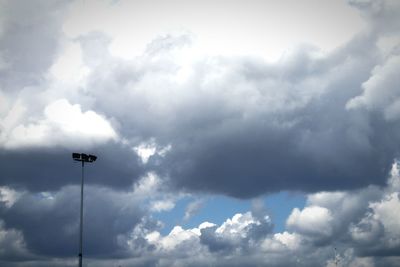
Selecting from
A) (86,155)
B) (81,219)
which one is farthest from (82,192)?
(86,155)

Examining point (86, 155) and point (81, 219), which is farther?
point (86, 155)

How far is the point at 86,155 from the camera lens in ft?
258

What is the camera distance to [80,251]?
64.2 meters

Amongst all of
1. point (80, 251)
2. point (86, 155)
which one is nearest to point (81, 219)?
point (80, 251)

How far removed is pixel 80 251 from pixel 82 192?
8.22 meters

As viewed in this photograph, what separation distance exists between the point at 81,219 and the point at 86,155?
1607cm

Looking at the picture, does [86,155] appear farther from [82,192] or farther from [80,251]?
[80,251]

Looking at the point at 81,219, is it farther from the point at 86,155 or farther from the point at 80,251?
the point at 86,155

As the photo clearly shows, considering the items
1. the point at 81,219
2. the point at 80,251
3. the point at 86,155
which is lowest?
the point at 80,251

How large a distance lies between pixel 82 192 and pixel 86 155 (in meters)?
11.9

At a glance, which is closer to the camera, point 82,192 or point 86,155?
point 82,192

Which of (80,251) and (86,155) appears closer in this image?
(80,251)

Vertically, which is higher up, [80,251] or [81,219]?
[81,219]

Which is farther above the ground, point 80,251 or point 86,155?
point 86,155
